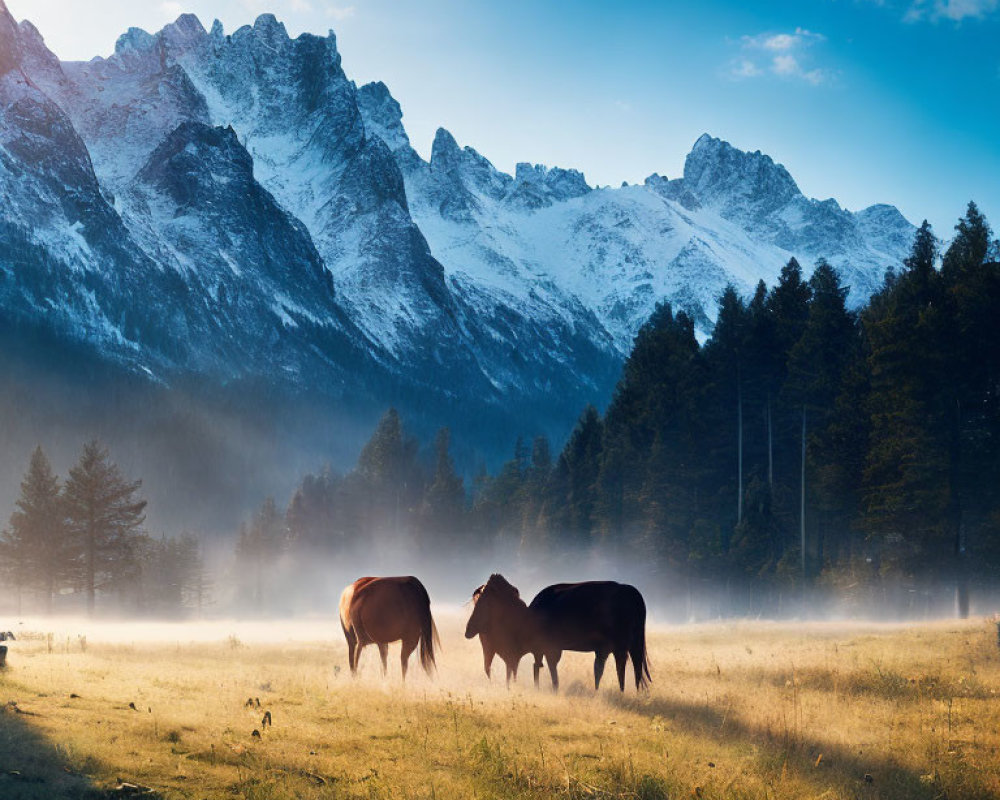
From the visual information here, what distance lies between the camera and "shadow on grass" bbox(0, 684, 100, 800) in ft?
30.5

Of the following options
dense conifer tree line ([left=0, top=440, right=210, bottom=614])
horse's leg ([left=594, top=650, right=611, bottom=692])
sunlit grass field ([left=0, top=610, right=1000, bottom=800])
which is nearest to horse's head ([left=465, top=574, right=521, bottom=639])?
sunlit grass field ([left=0, top=610, right=1000, bottom=800])

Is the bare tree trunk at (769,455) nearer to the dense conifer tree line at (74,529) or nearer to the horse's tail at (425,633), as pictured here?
the horse's tail at (425,633)

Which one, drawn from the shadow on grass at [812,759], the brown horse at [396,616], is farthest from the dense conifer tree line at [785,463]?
the brown horse at [396,616]

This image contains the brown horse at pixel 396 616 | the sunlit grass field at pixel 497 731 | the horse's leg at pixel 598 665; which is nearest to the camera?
the sunlit grass field at pixel 497 731

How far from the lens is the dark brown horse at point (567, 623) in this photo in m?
17.0

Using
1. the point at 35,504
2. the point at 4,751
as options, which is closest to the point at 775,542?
the point at 4,751

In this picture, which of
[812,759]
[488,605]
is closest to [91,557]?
[488,605]

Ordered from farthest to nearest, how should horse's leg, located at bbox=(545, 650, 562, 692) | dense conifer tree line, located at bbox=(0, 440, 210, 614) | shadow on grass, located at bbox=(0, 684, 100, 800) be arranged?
dense conifer tree line, located at bbox=(0, 440, 210, 614)
horse's leg, located at bbox=(545, 650, 562, 692)
shadow on grass, located at bbox=(0, 684, 100, 800)

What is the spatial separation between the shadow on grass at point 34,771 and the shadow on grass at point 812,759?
8.53m

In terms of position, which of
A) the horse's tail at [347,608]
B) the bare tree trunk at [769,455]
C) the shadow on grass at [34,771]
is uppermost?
the bare tree trunk at [769,455]

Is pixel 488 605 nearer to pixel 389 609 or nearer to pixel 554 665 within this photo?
pixel 554 665

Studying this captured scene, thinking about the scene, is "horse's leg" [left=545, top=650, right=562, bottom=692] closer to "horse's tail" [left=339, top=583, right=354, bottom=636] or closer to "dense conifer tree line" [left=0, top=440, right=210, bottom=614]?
"horse's tail" [left=339, top=583, right=354, bottom=636]

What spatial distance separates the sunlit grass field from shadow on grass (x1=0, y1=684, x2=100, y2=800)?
0.09ft

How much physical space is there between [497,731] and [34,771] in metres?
6.39
